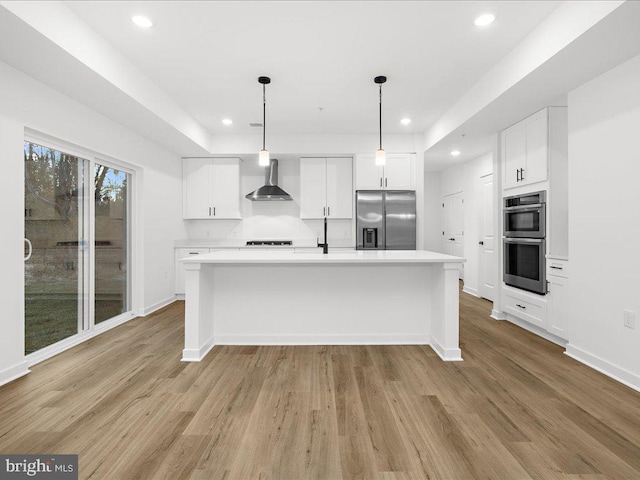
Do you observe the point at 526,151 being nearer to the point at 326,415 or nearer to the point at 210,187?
the point at 326,415

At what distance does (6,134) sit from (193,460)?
2692 mm

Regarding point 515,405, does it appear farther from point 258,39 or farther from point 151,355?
point 258,39

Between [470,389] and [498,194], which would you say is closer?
[470,389]

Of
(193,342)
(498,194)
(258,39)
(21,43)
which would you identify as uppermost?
(258,39)

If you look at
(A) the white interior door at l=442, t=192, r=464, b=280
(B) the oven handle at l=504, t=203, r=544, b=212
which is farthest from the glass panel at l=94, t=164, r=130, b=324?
(A) the white interior door at l=442, t=192, r=464, b=280

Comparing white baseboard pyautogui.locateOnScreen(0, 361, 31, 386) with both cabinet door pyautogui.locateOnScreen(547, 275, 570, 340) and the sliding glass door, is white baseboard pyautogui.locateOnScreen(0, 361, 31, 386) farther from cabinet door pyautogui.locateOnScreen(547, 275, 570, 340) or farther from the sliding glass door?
cabinet door pyautogui.locateOnScreen(547, 275, 570, 340)

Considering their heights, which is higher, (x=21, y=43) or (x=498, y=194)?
(x=21, y=43)

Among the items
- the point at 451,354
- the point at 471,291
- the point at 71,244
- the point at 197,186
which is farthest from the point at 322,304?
the point at 471,291

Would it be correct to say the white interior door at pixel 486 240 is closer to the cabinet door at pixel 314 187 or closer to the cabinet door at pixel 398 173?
the cabinet door at pixel 398 173

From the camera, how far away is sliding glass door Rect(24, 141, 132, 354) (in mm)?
2912

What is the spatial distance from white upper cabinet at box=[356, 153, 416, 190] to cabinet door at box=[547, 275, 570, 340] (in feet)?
8.76

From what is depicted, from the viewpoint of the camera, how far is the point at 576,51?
2.36 m

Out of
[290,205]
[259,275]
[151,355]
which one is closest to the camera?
[151,355]

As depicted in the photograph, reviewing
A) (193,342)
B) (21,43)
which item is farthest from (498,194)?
(21,43)
